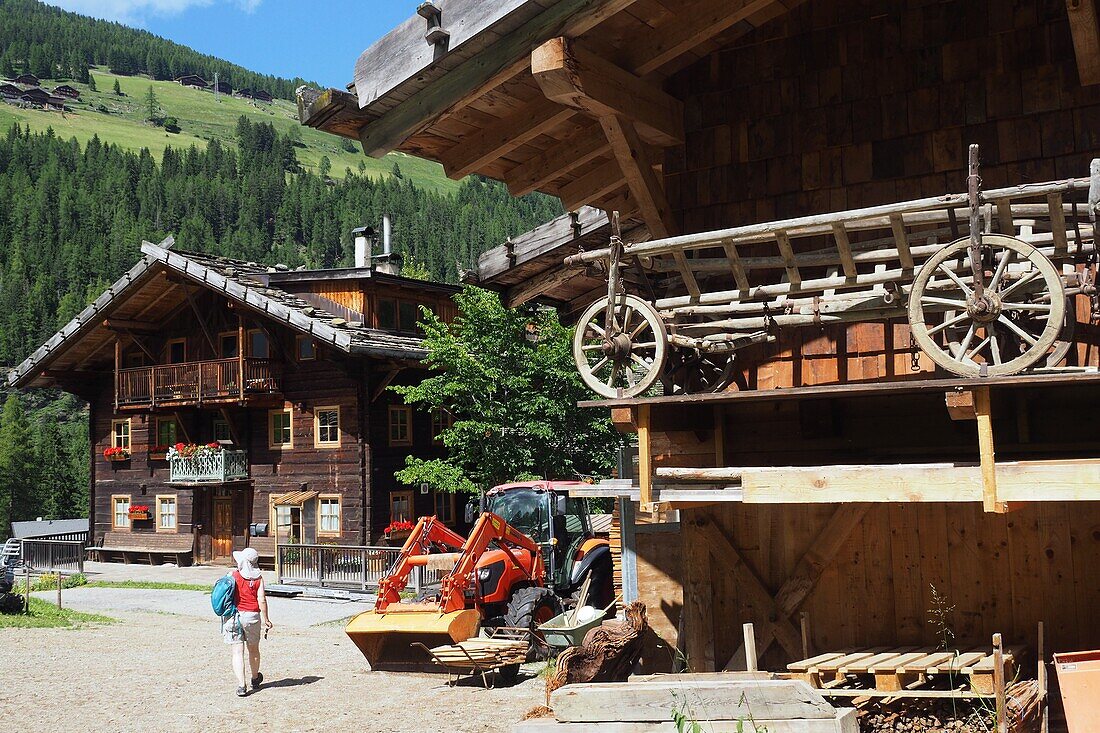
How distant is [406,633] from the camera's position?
45.2ft

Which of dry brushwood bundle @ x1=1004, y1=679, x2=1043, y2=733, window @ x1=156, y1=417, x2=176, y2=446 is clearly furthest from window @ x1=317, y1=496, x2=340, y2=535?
dry brushwood bundle @ x1=1004, y1=679, x2=1043, y2=733

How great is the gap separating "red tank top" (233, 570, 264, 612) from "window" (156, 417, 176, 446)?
2138cm

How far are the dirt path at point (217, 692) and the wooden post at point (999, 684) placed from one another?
495 centimetres

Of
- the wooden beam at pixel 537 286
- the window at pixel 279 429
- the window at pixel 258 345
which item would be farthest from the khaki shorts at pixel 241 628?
the window at pixel 258 345

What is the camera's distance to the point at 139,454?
33.4 metres

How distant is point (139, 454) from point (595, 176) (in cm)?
2645

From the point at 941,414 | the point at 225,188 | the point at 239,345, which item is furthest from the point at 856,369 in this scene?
the point at 225,188

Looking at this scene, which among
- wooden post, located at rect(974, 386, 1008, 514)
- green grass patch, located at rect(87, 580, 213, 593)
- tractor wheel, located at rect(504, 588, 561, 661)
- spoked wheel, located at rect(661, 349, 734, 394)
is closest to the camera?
wooden post, located at rect(974, 386, 1008, 514)

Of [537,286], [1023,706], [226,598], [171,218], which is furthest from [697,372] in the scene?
[171,218]

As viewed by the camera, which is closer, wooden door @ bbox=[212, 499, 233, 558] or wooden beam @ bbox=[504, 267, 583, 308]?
wooden beam @ bbox=[504, 267, 583, 308]

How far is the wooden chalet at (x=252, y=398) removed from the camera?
27.8 metres

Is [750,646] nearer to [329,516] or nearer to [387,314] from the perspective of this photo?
[329,516]

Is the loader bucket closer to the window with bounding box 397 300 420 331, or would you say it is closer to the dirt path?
the dirt path

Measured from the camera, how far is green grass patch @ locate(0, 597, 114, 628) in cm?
1920
